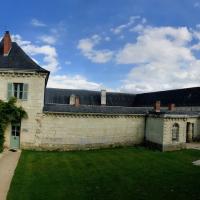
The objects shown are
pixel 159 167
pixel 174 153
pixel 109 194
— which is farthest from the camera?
pixel 174 153

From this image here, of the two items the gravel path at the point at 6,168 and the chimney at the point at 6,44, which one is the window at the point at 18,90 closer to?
the chimney at the point at 6,44

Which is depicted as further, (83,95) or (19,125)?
(83,95)

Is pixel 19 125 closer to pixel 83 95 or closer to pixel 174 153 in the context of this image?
pixel 174 153

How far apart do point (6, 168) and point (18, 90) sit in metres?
7.59

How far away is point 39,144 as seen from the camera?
2114 centimetres

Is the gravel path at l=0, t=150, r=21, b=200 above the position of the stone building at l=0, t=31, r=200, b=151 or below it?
below

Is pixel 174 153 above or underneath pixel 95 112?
underneath

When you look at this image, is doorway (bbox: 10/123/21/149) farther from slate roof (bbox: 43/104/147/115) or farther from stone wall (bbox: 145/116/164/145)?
stone wall (bbox: 145/116/164/145)

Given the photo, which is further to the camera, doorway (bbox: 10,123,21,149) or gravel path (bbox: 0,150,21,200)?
doorway (bbox: 10,123,21,149)

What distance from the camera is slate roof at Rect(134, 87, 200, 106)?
36375mm

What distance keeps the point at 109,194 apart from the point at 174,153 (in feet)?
37.2

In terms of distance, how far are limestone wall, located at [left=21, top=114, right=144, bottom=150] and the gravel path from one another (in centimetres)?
237

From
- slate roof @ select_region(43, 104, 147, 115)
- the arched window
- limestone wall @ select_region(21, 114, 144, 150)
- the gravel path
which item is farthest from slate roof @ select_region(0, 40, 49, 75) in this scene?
the arched window

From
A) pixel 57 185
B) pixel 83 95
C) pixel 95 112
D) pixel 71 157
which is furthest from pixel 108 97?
pixel 57 185
